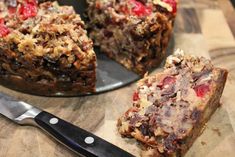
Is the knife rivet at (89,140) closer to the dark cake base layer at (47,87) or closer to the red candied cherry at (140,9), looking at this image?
the dark cake base layer at (47,87)

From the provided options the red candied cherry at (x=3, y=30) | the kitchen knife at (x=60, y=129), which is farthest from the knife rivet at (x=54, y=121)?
the red candied cherry at (x=3, y=30)

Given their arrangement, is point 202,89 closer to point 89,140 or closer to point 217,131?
point 217,131

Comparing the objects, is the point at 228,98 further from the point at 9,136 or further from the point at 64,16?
the point at 9,136

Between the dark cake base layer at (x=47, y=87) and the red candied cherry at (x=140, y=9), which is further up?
the red candied cherry at (x=140, y=9)

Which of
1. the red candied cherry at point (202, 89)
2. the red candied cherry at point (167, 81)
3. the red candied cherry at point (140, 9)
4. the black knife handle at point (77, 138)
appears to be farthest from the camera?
the red candied cherry at point (140, 9)

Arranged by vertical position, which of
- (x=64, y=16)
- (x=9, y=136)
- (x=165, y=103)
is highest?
(x=64, y=16)

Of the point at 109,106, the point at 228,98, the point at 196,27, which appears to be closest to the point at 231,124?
the point at 228,98
